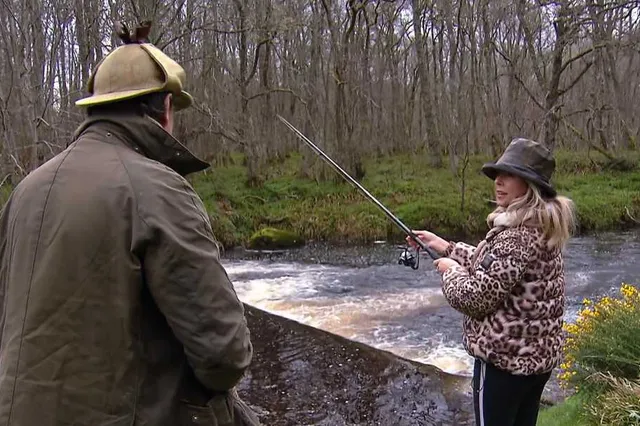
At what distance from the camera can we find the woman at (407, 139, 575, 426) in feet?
9.43

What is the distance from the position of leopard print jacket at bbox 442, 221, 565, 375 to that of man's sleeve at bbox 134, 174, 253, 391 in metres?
1.47

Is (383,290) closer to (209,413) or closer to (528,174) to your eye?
(528,174)

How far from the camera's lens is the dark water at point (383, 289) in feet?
26.6

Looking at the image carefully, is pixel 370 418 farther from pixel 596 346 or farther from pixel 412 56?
pixel 412 56

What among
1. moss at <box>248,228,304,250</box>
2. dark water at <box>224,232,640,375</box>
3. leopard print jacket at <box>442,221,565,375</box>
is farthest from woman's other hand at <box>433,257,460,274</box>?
moss at <box>248,228,304,250</box>

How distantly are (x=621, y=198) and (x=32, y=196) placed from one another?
1763cm

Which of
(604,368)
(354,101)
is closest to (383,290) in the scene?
(604,368)

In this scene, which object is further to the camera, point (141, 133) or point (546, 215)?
point (546, 215)

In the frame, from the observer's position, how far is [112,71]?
1929 mm

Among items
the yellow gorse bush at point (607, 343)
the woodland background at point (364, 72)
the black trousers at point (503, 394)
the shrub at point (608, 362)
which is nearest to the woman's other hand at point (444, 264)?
the black trousers at point (503, 394)

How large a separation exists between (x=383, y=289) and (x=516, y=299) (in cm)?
807

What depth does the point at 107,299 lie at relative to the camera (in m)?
1.69

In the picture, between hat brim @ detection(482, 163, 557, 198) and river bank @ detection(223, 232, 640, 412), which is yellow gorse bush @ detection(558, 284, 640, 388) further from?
hat brim @ detection(482, 163, 557, 198)

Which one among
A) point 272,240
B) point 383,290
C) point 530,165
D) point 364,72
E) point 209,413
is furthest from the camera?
point 364,72
